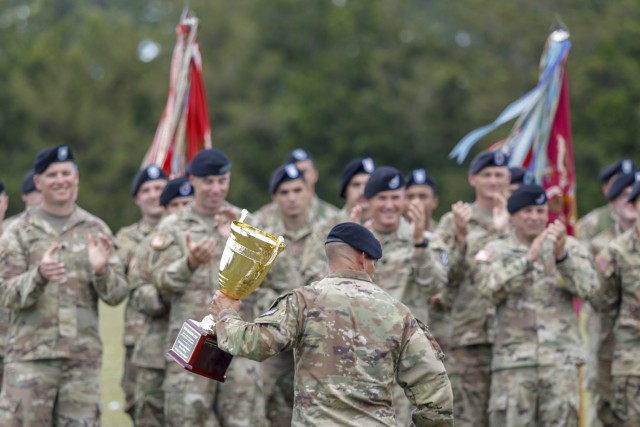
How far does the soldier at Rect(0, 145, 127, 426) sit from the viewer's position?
10.9 metres

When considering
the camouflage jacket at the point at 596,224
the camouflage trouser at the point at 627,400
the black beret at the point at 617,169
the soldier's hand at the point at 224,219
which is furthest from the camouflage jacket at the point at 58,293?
the black beret at the point at 617,169

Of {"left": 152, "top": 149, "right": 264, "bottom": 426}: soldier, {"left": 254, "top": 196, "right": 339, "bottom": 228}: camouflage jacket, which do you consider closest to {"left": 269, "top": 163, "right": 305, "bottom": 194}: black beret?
{"left": 254, "top": 196, "right": 339, "bottom": 228}: camouflage jacket

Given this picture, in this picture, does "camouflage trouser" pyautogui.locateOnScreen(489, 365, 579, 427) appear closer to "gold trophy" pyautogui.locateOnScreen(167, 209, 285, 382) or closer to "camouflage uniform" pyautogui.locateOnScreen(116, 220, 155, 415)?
"camouflage uniform" pyautogui.locateOnScreen(116, 220, 155, 415)

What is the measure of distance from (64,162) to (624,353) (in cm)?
500

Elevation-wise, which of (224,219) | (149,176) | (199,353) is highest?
(149,176)

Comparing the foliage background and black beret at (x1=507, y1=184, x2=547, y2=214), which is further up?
the foliage background

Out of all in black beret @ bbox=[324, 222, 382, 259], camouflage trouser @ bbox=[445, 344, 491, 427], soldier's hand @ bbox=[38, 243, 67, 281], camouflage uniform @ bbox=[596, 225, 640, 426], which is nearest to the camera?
black beret @ bbox=[324, 222, 382, 259]

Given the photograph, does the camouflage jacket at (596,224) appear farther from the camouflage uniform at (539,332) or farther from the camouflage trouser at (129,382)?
the camouflage trouser at (129,382)

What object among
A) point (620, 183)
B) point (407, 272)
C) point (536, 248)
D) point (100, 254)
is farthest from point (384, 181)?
point (620, 183)

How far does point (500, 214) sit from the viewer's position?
40.7 ft

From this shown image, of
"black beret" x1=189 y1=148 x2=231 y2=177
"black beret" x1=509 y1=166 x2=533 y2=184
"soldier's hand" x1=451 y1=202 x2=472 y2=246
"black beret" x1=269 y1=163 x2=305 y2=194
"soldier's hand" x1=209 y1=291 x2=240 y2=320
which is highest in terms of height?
"black beret" x1=509 y1=166 x2=533 y2=184

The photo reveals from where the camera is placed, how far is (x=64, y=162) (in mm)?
11344

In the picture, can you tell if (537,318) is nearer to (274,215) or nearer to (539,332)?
(539,332)

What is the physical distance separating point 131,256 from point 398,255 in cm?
318
